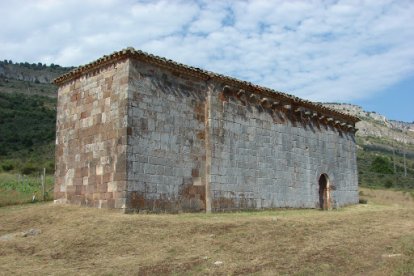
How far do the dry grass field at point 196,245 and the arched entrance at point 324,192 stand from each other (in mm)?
6793

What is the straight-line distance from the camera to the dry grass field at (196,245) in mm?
8562

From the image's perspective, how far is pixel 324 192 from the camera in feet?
69.3

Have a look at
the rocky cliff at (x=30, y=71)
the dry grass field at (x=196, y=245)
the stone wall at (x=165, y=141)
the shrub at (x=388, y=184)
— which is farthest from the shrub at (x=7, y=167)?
the rocky cliff at (x=30, y=71)

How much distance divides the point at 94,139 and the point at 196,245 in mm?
5848

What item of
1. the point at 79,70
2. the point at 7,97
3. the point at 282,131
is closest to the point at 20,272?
the point at 79,70

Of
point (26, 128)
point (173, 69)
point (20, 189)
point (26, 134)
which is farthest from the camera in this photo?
point (26, 128)

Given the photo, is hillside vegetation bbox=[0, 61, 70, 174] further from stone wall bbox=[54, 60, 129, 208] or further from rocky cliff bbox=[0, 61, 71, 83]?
stone wall bbox=[54, 60, 129, 208]

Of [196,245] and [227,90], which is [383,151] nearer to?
[227,90]

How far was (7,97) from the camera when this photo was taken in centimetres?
4759

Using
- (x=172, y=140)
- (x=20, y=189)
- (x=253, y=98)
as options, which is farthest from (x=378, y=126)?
(x=172, y=140)

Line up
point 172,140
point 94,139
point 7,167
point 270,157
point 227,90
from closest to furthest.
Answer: point 94,139 < point 172,140 < point 227,90 < point 270,157 < point 7,167

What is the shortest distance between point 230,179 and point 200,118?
2.35 meters

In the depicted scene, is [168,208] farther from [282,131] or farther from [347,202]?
[347,202]

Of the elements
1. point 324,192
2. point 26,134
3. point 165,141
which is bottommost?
point 324,192
